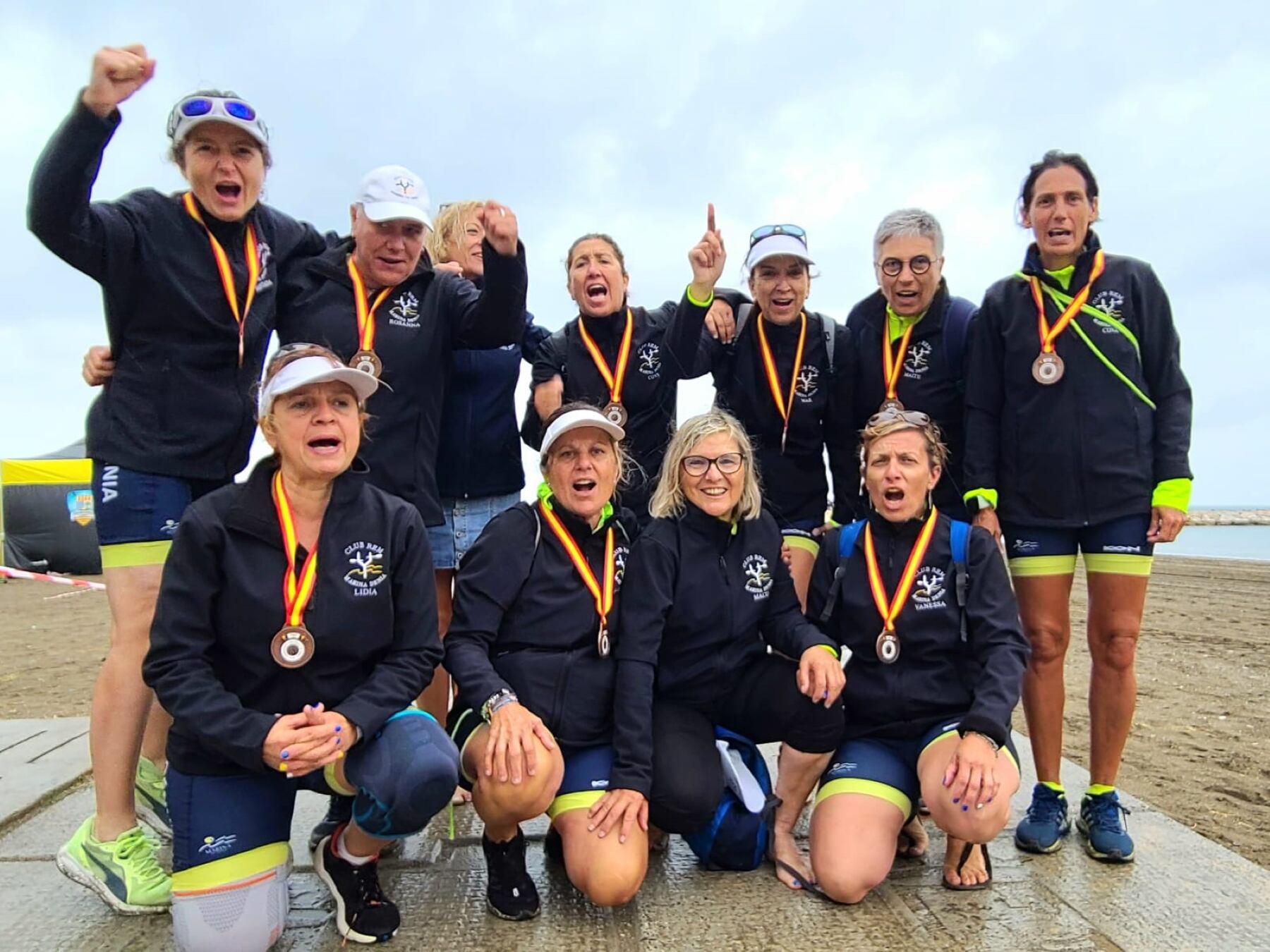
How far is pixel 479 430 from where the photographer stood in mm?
4469

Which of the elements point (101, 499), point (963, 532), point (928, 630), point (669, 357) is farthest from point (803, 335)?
point (101, 499)

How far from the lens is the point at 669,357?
4.54 m

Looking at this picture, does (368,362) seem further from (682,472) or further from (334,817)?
(334,817)

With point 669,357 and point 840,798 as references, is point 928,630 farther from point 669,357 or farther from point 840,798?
point 669,357

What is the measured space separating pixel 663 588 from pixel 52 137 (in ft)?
8.59

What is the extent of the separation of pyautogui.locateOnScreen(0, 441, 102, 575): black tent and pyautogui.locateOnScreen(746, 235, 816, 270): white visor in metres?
21.4

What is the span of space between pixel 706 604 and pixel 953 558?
101 cm

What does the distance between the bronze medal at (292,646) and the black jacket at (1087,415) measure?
2.84 m

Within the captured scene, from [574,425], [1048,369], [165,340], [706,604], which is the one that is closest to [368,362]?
[165,340]

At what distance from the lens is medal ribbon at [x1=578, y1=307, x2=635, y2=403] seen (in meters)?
4.52

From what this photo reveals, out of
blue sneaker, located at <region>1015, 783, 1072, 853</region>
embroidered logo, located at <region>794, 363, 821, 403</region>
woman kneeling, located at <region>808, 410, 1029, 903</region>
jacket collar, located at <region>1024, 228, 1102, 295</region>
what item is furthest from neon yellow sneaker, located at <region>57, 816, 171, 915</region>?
jacket collar, located at <region>1024, 228, 1102, 295</region>

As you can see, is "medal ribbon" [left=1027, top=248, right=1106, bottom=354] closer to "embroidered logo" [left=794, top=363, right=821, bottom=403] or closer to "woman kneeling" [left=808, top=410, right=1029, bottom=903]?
"woman kneeling" [left=808, top=410, right=1029, bottom=903]

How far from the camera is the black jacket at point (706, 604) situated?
3.61 metres

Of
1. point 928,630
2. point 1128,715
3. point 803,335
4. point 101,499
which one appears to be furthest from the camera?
point 803,335
